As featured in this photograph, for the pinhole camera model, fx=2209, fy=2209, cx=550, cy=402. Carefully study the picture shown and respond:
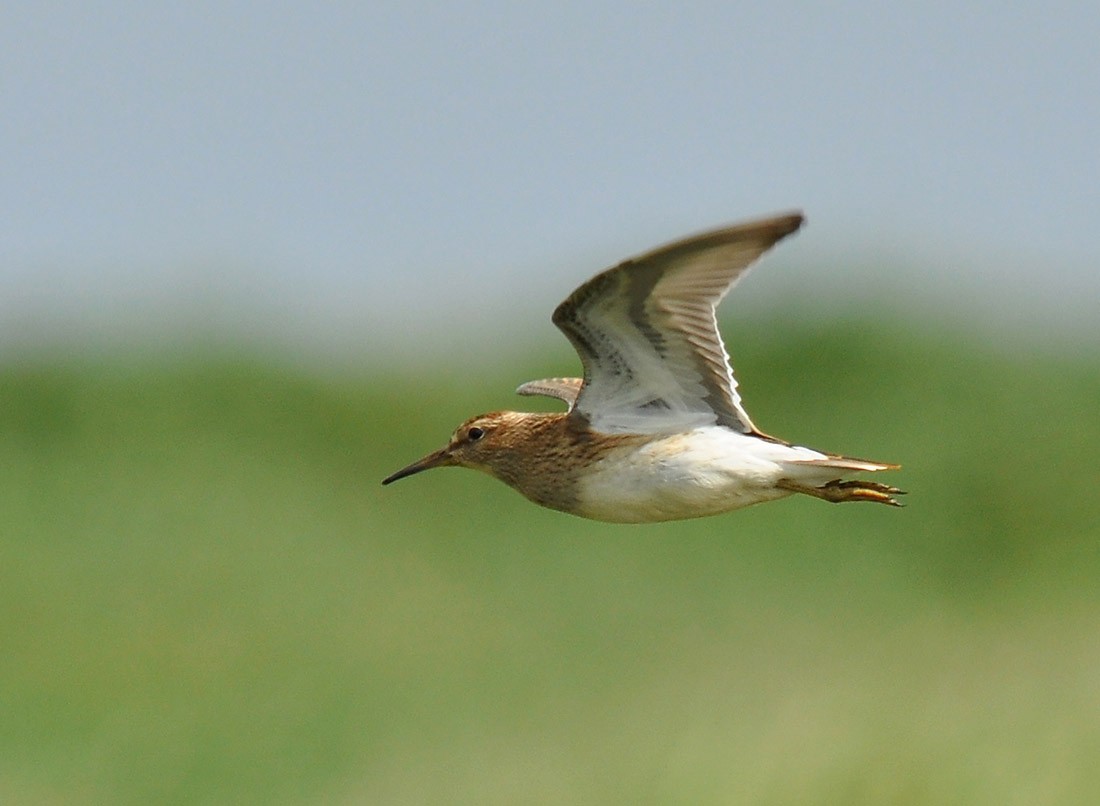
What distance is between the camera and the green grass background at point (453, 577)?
19.1 meters

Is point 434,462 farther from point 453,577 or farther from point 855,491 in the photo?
point 453,577

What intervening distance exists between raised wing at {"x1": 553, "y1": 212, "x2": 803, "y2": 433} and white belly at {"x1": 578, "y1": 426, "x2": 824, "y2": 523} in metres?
0.11

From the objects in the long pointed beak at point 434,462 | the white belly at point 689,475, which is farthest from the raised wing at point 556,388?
the white belly at point 689,475

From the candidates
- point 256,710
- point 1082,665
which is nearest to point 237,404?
point 256,710

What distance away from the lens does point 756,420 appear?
2112 centimetres

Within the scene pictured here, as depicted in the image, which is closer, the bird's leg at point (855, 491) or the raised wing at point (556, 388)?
the bird's leg at point (855, 491)

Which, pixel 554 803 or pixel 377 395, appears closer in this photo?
pixel 554 803

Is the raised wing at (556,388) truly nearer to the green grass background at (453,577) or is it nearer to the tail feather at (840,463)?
the tail feather at (840,463)

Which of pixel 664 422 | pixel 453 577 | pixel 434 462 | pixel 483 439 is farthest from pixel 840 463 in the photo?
pixel 453 577

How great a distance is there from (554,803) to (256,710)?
152 inches

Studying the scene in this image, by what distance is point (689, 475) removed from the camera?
7.82 metres

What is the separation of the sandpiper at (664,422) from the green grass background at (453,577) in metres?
9.82

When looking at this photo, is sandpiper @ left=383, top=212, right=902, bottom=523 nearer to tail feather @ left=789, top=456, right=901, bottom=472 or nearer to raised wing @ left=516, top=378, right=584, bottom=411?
tail feather @ left=789, top=456, right=901, bottom=472

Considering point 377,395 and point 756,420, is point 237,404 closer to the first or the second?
point 377,395
